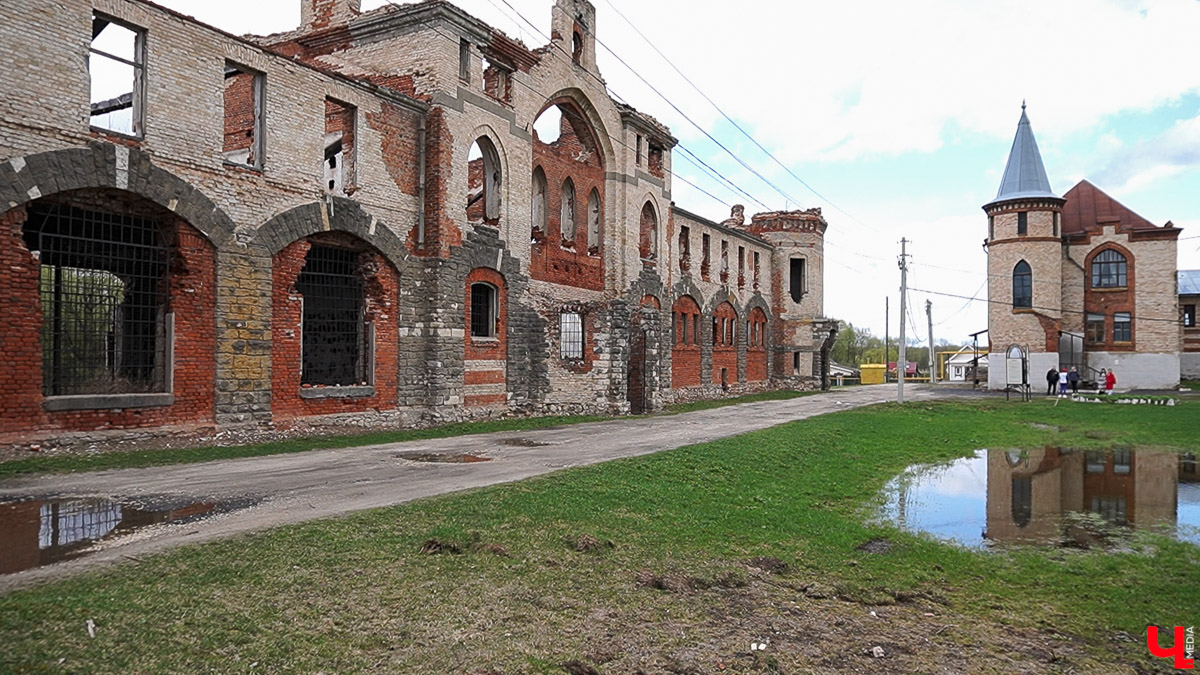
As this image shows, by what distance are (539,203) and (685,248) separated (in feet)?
38.2

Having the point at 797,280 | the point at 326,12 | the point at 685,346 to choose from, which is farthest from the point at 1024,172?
the point at 326,12

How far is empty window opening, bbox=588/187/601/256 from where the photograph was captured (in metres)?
26.5

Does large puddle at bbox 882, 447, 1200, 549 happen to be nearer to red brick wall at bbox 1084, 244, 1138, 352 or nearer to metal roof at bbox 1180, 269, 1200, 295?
red brick wall at bbox 1084, 244, 1138, 352

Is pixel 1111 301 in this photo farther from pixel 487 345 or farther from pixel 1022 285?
pixel 487 345

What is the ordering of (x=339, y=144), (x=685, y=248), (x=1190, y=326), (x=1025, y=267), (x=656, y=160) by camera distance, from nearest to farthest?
(x=339, y=144) < (x=656, y=160) < (x=685, y=248) < (x=1025, y=267) < (x=1190, y=326)

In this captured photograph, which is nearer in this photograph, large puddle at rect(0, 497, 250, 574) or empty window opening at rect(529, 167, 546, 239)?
large puddle at rect(0, 497, 250, 574)

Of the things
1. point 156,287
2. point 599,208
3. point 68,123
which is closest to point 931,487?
point 156,287

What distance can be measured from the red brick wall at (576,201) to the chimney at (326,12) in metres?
6.25

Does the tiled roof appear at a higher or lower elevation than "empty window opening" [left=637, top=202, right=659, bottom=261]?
higher

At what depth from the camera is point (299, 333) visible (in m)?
15.8

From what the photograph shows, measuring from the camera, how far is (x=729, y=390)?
37.1 m

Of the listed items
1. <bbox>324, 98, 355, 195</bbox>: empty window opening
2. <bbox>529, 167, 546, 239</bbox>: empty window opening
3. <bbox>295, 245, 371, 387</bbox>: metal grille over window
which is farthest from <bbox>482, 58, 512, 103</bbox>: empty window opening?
<bbox>295, 245, 371, 387</bbox>: metal grille over window

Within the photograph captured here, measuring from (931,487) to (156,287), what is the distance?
46.1 feet

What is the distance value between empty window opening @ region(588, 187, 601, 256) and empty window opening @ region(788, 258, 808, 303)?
20.0 m
